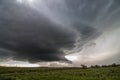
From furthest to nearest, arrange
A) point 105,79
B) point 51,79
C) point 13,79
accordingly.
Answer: point 13,79 → point 51,79 → point 105,79

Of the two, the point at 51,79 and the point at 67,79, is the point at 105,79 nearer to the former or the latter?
the point at 67,79

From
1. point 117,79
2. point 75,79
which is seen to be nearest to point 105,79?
point 117,79

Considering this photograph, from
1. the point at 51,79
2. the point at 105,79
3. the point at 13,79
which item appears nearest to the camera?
the point at 105,79

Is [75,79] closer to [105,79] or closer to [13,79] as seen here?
[105,79]

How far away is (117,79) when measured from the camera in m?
40.0

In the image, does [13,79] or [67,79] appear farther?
[13,79]

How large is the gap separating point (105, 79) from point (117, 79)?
2.54 metres

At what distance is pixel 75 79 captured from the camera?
41.2 metres

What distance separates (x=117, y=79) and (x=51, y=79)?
14.3m

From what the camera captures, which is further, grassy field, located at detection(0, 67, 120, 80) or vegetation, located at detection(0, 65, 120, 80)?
vegetation, located at detection(0, 65, 120, 80)

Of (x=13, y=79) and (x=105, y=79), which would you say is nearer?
(x=105, y=79)

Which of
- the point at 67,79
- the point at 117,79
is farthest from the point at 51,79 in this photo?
the point at 117,79

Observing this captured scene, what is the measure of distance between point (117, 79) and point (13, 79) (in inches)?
965

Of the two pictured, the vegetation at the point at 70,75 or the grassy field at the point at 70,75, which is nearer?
the grassy field at the point at 70,75
